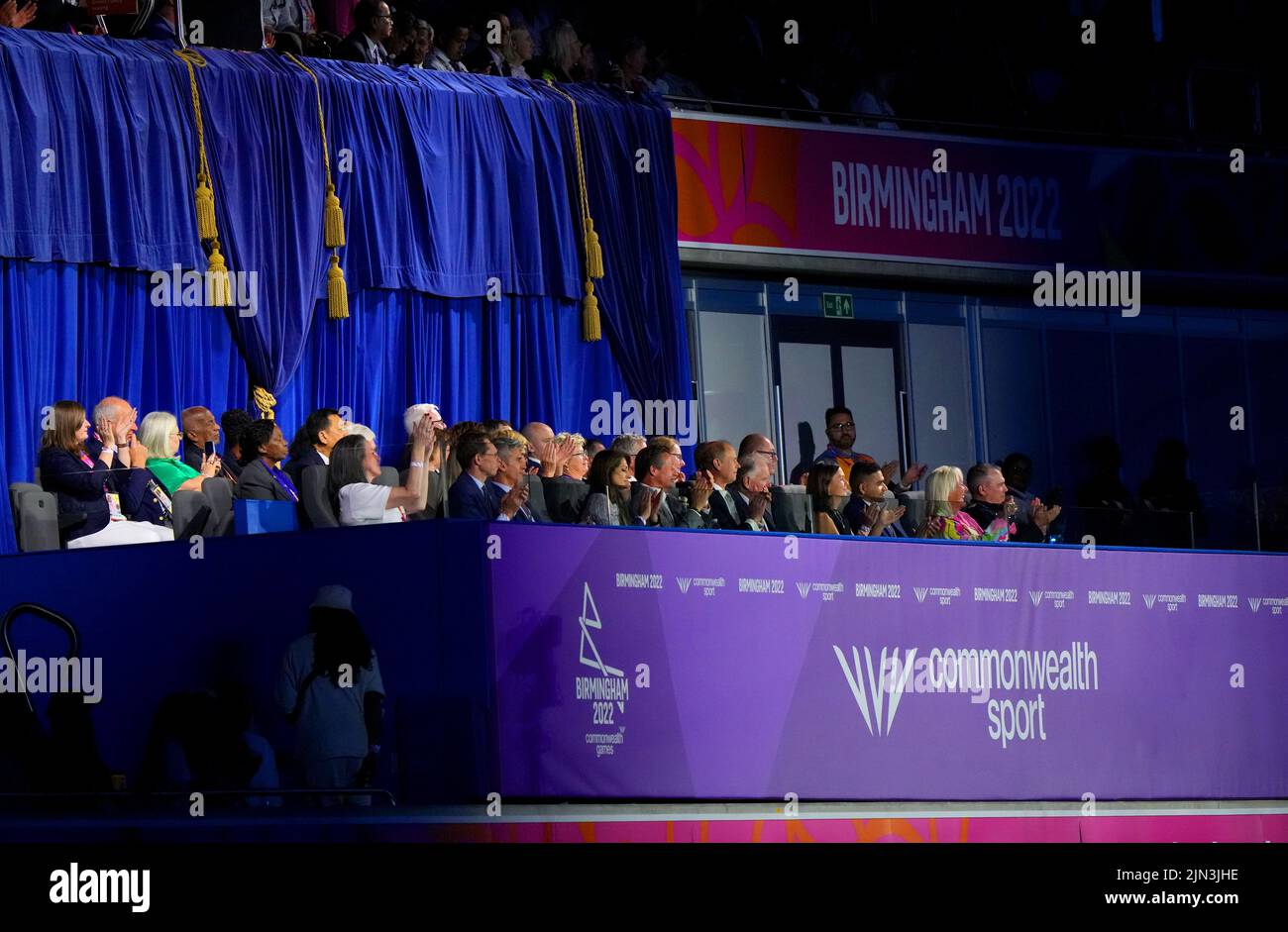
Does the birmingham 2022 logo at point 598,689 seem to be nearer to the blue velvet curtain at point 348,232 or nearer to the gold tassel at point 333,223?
the blue velvet curtain at point 348,232

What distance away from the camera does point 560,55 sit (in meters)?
16.5

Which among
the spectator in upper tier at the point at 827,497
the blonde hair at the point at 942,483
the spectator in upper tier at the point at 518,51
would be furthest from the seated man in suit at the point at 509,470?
the spectator in upper tier at the point at 518,51

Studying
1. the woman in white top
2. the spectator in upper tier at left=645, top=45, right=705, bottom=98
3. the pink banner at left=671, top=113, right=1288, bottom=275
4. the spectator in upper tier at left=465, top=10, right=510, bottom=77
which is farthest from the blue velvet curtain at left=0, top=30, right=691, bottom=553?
the woman in white top

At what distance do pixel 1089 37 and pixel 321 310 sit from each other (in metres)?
8.15

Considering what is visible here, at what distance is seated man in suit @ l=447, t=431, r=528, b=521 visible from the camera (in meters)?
10.0

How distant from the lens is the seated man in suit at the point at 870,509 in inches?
445

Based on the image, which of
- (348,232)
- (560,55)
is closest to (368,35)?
(348,232)

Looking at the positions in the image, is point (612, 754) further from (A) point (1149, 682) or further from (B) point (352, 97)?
(B) point (352, 97)

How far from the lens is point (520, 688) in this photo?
9828mm

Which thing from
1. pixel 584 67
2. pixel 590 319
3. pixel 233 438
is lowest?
pixel 233 438

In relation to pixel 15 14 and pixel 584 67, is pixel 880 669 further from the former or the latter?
pixel 584 67

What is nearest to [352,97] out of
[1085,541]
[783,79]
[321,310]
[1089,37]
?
[321,310]

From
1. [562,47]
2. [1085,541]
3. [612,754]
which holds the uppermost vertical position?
[562,47]

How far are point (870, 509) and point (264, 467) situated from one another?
9.54 feet
